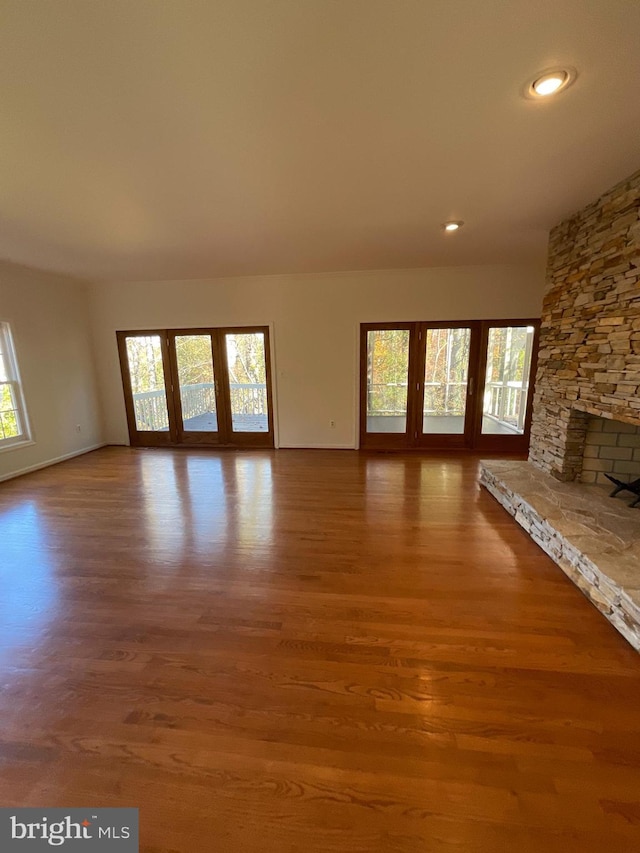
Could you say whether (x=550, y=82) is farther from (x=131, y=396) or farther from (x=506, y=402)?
(x=131, y=396)

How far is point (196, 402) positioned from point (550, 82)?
5529 millimetres

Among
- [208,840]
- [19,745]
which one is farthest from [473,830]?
[19,745]

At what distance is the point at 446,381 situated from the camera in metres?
5.29

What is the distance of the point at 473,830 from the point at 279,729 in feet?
2.37

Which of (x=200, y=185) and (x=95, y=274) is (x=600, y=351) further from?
(x=95, y=274)

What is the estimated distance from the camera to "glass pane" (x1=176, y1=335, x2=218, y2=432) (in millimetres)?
5680

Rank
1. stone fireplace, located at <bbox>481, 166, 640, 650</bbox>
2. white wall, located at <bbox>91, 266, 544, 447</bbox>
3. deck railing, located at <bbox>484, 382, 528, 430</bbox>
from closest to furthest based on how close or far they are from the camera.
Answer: stone fireplace, located at <bbox>481, 166, 640, 650</bbox> → white wall, located at <bbox>91, 266, 544, 447</bbox> → deck railing, located at <bbox>484, 382, 528, 430</bbox>

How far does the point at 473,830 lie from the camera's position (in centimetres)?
106

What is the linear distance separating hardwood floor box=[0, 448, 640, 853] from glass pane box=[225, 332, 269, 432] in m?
2.99

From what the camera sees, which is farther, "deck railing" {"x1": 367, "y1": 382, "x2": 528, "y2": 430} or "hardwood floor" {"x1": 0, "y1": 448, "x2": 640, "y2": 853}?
"deck railing" {"x1": 367, "y1": 382, "x2": 528, "y2": 430}

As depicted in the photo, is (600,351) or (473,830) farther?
(600,351)

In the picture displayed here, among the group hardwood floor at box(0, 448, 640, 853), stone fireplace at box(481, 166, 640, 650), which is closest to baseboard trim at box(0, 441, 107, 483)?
hardwood floor at box(0, 448, 640, 853)

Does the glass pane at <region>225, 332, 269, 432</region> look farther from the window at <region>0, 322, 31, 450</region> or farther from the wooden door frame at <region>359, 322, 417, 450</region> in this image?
the window at <region>0, 322, 31, 450</region>

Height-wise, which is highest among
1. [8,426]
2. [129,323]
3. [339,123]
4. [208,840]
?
[339,123]
